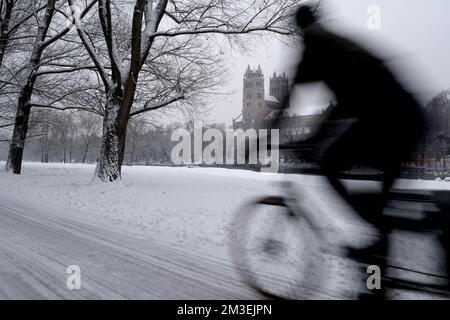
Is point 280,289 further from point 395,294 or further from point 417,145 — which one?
point 417,145

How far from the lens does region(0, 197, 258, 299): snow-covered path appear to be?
10.5 feet

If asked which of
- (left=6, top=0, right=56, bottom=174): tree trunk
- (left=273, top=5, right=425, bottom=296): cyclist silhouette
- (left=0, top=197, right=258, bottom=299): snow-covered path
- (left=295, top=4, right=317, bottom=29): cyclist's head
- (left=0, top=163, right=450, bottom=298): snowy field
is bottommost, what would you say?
(left=0, top=197, right=258, bottom=299): snow-covered path

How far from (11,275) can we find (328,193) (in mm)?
3141

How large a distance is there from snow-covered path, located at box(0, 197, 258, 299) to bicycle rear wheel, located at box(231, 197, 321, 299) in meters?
0.22

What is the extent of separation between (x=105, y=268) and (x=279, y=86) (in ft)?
8.49

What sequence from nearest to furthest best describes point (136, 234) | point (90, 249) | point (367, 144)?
point (367, 144) → point (90, 249) → point (136, 234)

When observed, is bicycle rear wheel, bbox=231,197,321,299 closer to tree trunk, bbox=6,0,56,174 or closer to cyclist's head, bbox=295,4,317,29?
cyclist's head, bbox=295,4,317,29

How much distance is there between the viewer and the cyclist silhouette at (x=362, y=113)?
8.21ft

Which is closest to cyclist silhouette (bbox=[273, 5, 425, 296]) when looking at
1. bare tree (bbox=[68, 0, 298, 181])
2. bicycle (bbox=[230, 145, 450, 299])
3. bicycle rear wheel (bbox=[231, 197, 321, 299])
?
bicycle (bbox=[230, 145, 450, 299])

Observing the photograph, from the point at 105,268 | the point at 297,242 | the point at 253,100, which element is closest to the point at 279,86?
the point at 253,100

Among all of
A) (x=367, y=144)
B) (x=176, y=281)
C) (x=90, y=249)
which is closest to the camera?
(x=367, y=144)

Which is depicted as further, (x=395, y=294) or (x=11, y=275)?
(x=11, y=275)
